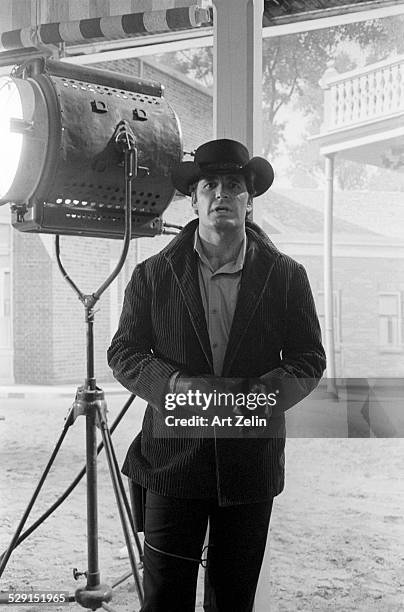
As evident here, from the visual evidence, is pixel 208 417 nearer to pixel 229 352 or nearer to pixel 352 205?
pixel 229 352

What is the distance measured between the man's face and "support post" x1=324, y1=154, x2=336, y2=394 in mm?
499

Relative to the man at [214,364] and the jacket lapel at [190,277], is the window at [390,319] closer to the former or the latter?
the man at [214,364]

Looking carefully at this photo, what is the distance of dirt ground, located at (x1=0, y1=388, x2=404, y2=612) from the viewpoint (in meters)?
2.06

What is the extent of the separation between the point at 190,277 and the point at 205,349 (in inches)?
6.6

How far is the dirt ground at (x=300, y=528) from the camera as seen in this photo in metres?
2.06

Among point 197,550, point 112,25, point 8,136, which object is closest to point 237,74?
point 112,25

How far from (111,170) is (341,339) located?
817 mm

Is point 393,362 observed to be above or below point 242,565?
above

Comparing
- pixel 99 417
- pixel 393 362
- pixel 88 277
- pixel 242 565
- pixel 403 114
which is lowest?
pixel 242 565

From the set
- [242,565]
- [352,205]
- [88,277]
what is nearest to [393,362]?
[352,205]

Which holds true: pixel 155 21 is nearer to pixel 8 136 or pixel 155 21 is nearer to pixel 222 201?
pixel 8 136

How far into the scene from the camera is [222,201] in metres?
1.53

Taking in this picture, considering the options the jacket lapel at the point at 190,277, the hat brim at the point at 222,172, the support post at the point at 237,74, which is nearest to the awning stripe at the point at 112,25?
the support post at the point at 237,74

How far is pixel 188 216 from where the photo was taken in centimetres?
187
